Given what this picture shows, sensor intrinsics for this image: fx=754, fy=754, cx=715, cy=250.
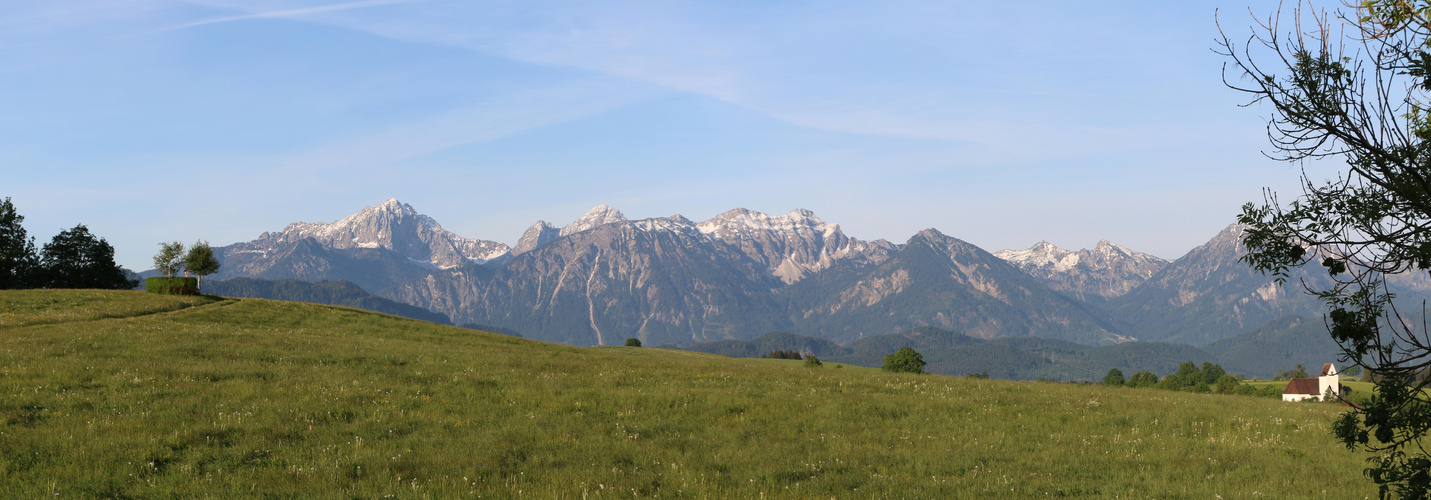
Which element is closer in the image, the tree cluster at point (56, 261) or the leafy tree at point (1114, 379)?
the tree cluster at point (56, 261)

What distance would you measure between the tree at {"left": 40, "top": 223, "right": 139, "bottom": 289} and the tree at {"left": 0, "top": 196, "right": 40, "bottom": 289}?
132 centimetres

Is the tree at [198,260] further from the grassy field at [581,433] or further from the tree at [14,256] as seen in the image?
the grassy field at [581,433]

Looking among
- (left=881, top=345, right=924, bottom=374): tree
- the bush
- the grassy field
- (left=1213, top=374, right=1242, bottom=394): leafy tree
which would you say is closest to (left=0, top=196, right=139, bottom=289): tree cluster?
the bush

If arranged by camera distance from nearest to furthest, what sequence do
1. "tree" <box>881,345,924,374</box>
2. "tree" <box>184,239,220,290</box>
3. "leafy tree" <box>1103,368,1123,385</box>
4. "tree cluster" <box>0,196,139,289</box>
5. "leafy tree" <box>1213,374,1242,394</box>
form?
"tree" <box>184,239,220,290</box> → "tree cluster" <box>0,196,139,289</box> → "tree" <box>881,345,924,374</box> → "leafy tree" <box>1213,374,1242,394</box> → "leafy tree" <box>1103,368,1123,385</box>

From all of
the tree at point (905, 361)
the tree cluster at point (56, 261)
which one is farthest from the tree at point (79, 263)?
the tree at point (905, 361)

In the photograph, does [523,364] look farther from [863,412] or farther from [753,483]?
[753,483]

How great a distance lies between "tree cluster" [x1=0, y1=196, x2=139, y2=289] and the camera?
10044 cm

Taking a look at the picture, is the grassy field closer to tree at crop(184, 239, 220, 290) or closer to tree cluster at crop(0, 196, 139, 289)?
tree at crop(184, 239, 220, 290)

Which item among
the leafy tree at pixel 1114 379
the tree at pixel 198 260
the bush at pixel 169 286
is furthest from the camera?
the leafy tree at pixel 1114 379

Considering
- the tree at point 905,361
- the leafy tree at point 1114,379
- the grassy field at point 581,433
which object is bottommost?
the leafy tree at point 1114,379

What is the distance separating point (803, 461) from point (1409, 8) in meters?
14.7

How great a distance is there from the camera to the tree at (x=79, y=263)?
338ft

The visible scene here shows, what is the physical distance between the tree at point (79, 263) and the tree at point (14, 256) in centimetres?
132

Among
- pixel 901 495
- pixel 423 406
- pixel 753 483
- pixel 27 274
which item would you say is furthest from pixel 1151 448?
pixel 27 274
